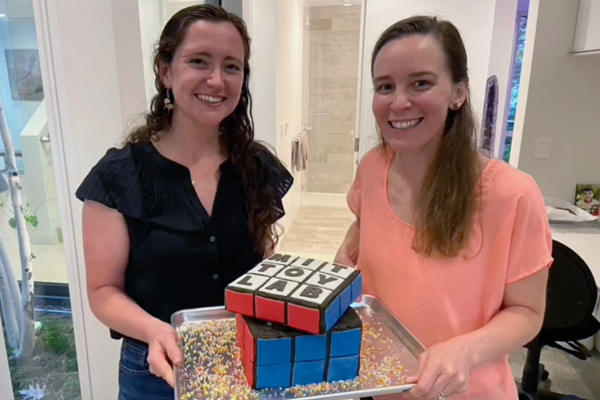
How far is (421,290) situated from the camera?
851 mm

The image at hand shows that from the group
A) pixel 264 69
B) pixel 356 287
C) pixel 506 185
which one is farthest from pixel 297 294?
pixel 264 69

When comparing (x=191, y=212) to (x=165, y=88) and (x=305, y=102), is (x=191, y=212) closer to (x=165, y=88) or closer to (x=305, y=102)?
(x=165, y=88)

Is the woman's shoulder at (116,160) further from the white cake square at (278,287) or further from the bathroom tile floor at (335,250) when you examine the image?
the bathroom tile floor at (335,250)

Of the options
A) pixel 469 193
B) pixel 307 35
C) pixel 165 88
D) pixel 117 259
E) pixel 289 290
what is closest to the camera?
pixel 289 290

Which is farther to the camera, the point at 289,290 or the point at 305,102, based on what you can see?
the point at 305,102

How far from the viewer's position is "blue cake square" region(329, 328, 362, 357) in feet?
2.15

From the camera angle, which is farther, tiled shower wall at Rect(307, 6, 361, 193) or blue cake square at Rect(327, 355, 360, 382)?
tiled shower wall at Rect(307, 6, 361, 193)

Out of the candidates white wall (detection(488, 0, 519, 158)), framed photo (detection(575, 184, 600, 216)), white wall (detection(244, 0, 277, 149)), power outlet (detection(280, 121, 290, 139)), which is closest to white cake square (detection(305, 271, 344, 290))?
white wall (detection(244, 0, 277, 149))

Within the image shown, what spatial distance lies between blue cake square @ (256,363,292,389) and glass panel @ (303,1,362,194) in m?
4.91

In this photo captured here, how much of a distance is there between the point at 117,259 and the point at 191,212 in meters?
0.19

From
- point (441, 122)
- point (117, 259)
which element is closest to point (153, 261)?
point (117, 259)

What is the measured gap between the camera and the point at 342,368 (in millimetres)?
679

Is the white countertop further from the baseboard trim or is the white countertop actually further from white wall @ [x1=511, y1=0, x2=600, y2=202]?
the baseboard trim

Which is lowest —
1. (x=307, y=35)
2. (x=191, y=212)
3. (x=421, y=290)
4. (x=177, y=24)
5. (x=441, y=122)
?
(x=421, y=290)
